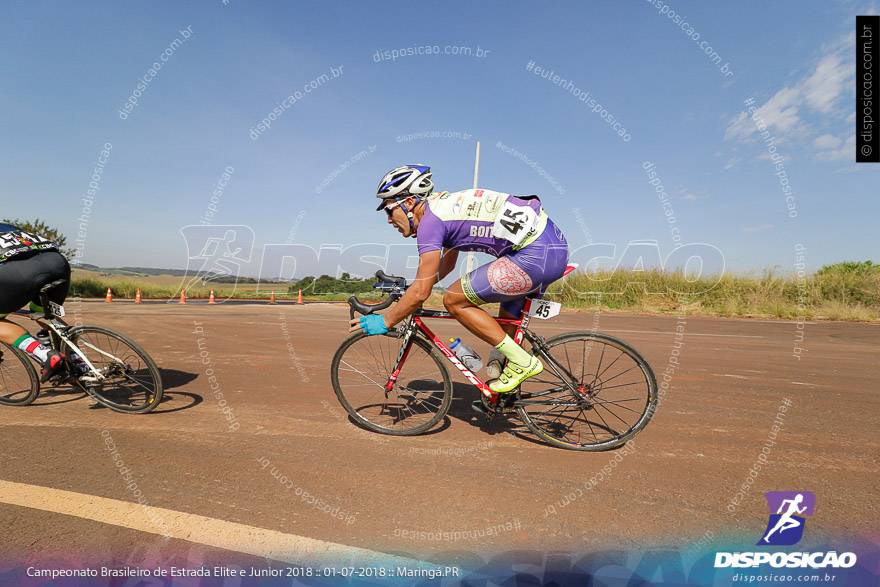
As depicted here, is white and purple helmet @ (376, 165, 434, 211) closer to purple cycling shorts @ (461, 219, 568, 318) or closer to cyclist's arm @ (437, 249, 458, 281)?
cyclist's arm @ (437, 249, 458, 281)

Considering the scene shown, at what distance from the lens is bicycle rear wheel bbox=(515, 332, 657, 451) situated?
292 centimetres

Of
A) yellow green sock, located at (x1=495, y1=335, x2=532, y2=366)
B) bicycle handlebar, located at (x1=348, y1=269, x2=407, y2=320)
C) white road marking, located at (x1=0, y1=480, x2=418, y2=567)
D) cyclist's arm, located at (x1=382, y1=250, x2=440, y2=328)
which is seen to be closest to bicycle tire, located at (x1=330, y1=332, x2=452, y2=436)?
bicycle handlebar, located at (x1=348, y1=269, x2=407, y2=320)

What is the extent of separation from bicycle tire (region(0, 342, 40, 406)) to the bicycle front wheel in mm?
442

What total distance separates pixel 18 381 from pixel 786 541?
642 centimetres

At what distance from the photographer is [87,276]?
25672mm

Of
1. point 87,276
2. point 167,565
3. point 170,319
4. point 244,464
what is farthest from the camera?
point 87,276

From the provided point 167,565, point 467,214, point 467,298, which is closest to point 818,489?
point 467,298

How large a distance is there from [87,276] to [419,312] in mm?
31858

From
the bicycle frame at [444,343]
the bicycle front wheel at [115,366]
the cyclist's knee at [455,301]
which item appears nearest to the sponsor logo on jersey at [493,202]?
the cyclist's knee at [455,301]

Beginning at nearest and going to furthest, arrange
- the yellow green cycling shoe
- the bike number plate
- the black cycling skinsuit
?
the yellow green cycling shoe, the bike number plate, the black cycling skinsuit

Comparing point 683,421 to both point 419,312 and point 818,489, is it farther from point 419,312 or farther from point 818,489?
point 419,312

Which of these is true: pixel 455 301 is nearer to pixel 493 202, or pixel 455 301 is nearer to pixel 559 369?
pixel 493 202

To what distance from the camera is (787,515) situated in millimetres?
2059

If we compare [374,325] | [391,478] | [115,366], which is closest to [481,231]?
[374,325]
